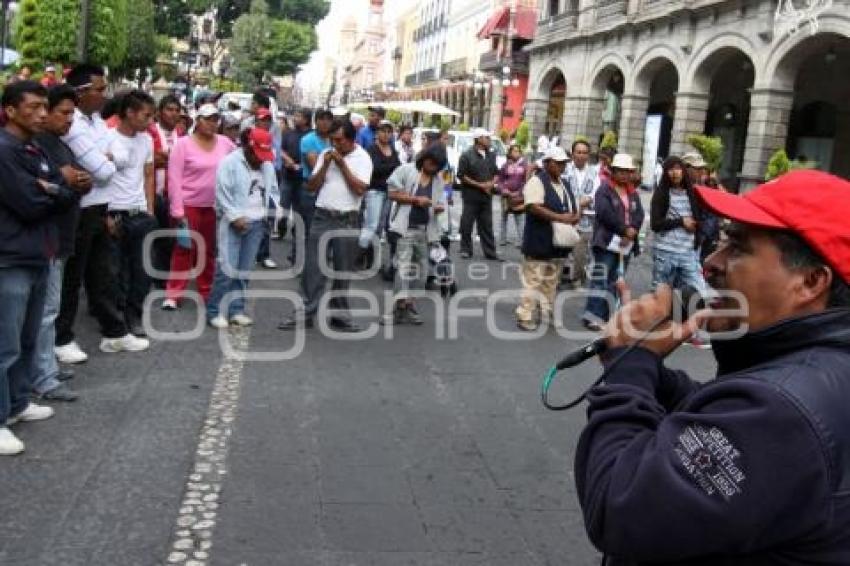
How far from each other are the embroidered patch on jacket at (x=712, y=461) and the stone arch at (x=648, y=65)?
24516 mm

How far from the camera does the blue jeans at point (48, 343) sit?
531 centimetres

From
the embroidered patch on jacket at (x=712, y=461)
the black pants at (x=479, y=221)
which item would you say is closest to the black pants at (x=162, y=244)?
the black pants at (x=479, y=221)

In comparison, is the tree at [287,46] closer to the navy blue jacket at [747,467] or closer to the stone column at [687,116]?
the stone column at [687,116]

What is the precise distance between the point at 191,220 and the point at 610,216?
12.7 feet

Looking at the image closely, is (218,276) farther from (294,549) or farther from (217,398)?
(294,549)

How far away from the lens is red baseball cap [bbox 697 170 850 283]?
151cm

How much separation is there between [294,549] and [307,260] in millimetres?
4505

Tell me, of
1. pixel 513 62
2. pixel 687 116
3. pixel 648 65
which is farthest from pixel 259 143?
pixel 513 62

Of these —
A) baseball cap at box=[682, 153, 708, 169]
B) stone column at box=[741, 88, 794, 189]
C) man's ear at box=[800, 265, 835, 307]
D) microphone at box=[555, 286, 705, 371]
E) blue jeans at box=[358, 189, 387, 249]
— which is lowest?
blue jeans at box=[358, 189, 387, 249]

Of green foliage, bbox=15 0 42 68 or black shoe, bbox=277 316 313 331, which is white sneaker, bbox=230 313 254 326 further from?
green foliage, bbox=15 0 42 68

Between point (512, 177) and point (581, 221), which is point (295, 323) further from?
point (512, 177)

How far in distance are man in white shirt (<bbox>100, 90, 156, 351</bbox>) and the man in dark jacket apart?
1.65 meters

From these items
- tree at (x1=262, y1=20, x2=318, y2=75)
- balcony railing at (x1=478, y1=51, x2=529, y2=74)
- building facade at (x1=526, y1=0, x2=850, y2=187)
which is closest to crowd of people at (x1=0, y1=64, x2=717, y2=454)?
building facade at (x1=526, y1=0, x2=850, y2=187)

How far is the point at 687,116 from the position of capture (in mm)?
23812
